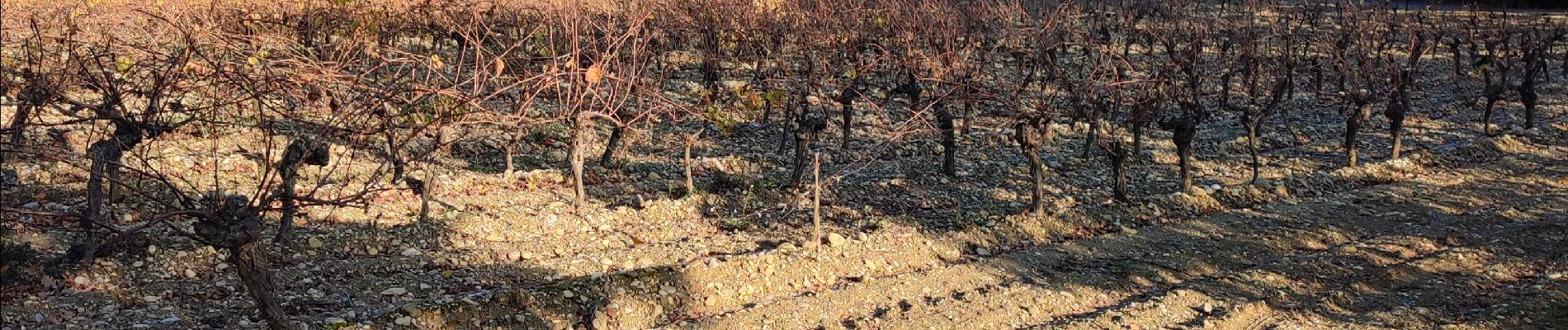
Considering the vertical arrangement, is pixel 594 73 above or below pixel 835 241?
above

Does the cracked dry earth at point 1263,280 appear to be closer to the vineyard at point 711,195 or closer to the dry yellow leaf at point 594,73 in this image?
the vineyard at point 711,195

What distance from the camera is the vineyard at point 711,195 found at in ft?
26.5

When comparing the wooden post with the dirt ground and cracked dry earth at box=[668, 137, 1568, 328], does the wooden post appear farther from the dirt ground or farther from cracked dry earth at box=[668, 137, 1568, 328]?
cracked dry earth at box=[668, 137, 1568, 328]

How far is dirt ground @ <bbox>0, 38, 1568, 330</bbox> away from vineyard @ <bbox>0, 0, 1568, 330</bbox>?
37mm

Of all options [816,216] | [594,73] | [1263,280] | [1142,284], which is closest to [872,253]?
[816,216]

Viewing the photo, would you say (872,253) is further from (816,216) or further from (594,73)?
(594,73)

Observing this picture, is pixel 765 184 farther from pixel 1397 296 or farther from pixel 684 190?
pixel 1397 296

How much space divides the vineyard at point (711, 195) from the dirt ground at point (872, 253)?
4cm

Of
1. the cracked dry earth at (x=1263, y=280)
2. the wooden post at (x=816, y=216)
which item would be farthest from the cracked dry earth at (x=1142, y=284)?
the wooden post at (x=816, y=216)

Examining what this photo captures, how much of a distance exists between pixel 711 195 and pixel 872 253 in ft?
6.92

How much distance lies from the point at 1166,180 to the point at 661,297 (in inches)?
255

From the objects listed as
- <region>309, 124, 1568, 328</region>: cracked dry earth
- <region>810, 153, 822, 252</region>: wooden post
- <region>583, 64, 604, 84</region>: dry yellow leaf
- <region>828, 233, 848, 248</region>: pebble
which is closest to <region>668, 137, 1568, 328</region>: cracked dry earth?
<region>309, 124, 1568, 328</region>: cracked dry earth

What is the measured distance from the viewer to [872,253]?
33.2ft

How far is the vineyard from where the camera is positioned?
8.08 m
